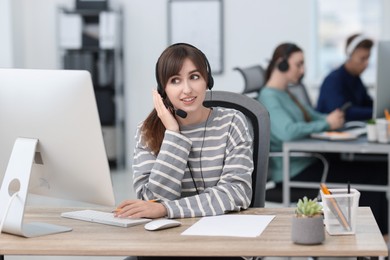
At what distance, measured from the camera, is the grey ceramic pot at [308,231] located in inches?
71.4

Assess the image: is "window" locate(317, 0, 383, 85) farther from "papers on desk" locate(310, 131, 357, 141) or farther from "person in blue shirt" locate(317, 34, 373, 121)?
"papers on desk" locate(310, 131, 357, 141)

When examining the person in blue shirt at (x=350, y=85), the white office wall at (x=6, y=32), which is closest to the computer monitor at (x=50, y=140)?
the person in blue shirt at (x=350, y=85)

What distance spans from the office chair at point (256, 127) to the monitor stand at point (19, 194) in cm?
69

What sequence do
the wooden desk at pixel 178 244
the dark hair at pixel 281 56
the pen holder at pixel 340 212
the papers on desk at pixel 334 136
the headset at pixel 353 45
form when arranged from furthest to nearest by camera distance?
the headset at pixel 353 45 → the dark hair at pixel 281 56 → the papers on desk at pixel 334 136 → the pen holder at pixel 340 212 → the wooden desk at pixel 178 244

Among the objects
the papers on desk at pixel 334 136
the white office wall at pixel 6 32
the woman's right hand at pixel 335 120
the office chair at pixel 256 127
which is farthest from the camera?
the white office wall at pixel 6 32

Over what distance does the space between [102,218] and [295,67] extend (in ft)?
7.66

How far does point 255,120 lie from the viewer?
2.56m

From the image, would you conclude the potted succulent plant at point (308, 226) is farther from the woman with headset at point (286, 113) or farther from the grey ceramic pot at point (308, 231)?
the woman with headset at point (286, 113)

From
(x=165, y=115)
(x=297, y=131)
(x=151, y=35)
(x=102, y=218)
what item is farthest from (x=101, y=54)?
(x=102, y=218)

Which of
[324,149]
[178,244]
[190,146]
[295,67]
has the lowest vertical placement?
[324,149]

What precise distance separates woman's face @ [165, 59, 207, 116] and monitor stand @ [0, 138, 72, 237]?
47cm

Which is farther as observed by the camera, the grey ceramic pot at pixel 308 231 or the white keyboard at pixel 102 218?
the white keyboard at pixel 102 218

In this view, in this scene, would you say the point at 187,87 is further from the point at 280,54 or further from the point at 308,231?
the point at 280,54

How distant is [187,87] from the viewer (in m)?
2.26
